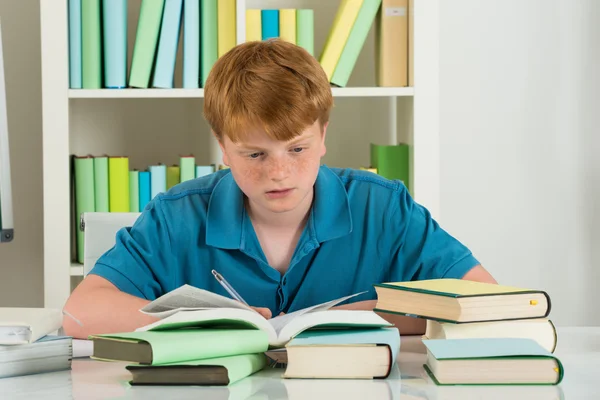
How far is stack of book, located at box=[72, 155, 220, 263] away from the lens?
8.29ft

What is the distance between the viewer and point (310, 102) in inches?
54.9

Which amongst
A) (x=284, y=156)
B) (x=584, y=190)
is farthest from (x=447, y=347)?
(x=584, y=190)

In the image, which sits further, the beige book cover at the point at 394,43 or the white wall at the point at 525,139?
the white wall at the point at 525,139

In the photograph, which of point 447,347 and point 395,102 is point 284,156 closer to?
point 447,347

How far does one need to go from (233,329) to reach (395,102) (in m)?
1.93

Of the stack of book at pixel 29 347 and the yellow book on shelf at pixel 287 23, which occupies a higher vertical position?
the yellow book on shelf at pixel 287 23

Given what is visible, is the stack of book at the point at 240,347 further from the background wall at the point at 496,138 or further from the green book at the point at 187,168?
the background wall at the point at 496,138

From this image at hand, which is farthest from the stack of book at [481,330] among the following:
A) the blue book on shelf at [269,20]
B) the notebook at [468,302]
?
the blue book on shelf at [269,20]

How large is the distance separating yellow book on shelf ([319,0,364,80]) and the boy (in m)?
0.88

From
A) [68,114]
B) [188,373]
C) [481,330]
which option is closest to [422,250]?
[481,330]

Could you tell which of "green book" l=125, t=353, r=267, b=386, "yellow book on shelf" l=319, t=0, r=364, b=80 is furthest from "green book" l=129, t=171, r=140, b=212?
"green book" l=125, t=353, r=267, b=386

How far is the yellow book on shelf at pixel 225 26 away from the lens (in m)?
2.52

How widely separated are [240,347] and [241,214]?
579 millimetres

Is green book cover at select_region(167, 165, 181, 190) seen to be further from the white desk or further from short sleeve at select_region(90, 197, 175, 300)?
the white desk
